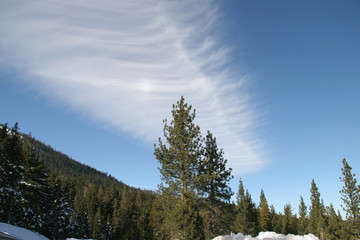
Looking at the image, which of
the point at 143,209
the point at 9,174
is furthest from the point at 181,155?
the point at 143,209

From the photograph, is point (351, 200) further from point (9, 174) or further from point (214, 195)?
point (9, 174)

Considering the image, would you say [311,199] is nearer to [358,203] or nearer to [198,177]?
[358,203]

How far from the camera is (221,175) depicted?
25.0 metres

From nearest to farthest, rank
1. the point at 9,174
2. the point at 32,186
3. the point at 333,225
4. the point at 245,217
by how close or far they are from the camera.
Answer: the point at 9,174 → the point at 32,186 → the point at 245,217 → the point at 333,225

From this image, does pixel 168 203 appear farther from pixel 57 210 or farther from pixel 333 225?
pixel 333 225

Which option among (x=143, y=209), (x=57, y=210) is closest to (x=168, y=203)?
(x=57, y=210)

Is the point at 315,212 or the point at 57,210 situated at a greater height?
the point at 315,212

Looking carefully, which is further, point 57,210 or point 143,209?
point 143,209

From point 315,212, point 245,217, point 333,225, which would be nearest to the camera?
point 245,217

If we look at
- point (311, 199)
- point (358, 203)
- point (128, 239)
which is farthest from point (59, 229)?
point (311, 199)

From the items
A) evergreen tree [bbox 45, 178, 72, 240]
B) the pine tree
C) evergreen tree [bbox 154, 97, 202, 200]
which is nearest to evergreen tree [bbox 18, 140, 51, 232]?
evergreen tree [bbox 45, 178, 72, 240]

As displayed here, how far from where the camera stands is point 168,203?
21.5m

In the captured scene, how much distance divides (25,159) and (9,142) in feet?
18.2

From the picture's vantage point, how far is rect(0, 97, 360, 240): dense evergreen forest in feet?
70.5
